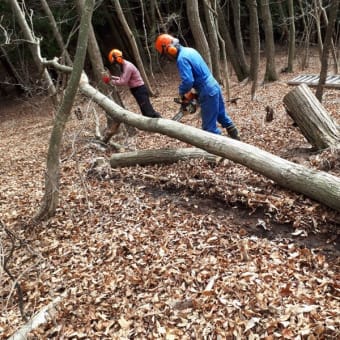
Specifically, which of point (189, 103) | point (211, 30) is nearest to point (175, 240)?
point (189, 103)

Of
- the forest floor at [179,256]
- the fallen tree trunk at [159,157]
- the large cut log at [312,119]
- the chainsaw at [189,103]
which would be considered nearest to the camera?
the forest floor at [179,256]

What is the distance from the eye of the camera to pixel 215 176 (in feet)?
15.8

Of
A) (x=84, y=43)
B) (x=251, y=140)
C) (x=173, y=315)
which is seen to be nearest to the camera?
(x=173, y=315)

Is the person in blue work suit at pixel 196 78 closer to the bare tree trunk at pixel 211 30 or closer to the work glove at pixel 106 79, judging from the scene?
the work glove at pixel 106 79

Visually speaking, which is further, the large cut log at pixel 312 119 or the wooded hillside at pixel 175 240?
the large cut log at pixel 312 119

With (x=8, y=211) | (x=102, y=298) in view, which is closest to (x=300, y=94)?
(x=102, y=298)

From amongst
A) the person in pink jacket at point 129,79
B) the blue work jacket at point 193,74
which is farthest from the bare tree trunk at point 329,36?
the person in pink jacket at point 129,79

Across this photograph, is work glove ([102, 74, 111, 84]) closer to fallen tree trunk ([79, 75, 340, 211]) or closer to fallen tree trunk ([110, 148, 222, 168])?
fallen tree trunk ([110, 148, 222, 168])

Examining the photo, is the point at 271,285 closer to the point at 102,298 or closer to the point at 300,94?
the point at 102,298

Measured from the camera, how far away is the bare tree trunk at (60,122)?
146 inches

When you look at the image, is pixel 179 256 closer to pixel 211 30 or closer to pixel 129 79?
pixel 129 79

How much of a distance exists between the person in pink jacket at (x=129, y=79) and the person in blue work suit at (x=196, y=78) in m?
1.70

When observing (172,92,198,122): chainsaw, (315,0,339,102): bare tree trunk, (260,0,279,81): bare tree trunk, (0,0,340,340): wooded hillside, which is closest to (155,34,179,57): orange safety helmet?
(172,92,198,122): chainsaw

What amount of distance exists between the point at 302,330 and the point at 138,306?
142cm
